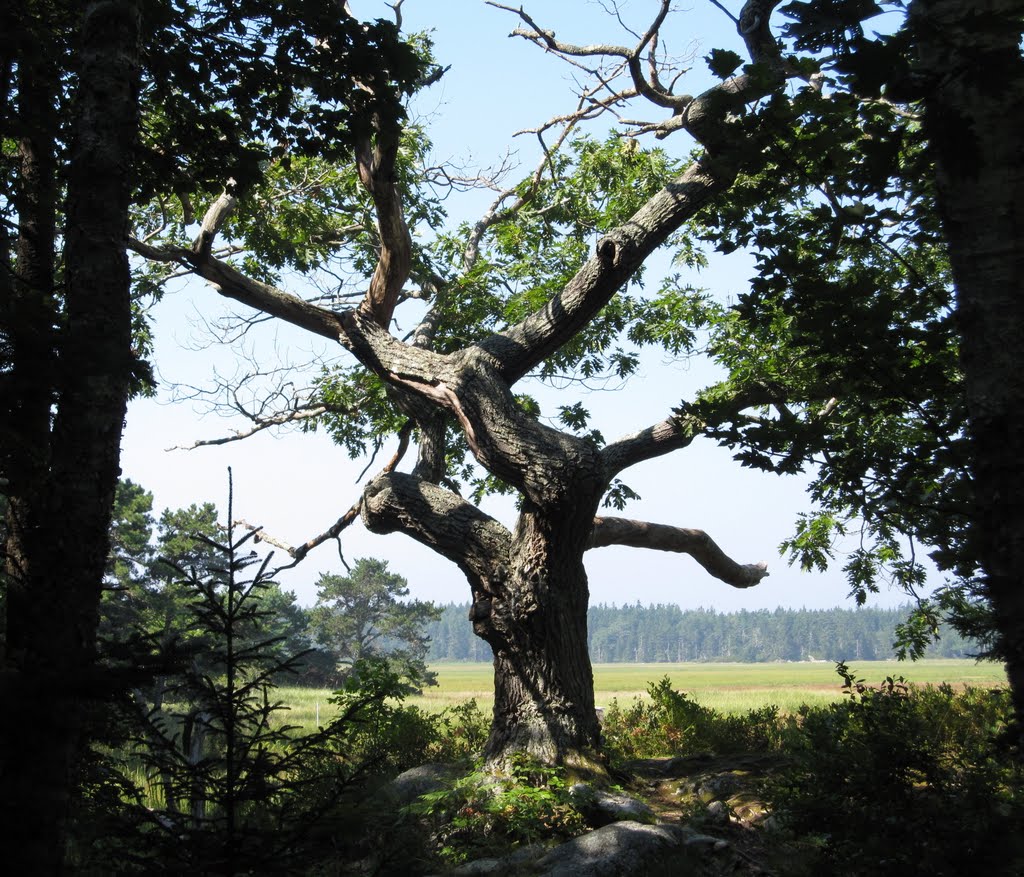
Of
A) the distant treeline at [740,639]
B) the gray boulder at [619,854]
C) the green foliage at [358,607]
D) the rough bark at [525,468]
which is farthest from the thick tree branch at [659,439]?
the distant treeline at [740,639]

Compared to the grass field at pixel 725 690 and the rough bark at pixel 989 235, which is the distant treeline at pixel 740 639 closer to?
the grass field at pixel 725 690

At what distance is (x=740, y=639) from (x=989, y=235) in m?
193

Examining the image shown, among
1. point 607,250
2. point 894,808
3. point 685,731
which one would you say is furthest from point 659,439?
point 894,808

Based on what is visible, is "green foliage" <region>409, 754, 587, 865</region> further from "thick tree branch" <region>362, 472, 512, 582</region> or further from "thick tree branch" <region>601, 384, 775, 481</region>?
"thick tree branch" <region>601, 384, 775, 481</region>

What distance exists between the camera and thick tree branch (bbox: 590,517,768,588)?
40.8 ft

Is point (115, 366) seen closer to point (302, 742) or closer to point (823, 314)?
point (302, 742)

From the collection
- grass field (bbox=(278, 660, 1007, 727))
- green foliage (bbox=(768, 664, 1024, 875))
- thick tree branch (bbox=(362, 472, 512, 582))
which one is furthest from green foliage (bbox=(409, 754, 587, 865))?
green foliage (bbox=(768, 664, 1024, 875))

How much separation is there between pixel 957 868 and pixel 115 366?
4.14 m

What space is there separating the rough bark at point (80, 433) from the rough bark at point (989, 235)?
10.8 ft

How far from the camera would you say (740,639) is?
183125mm

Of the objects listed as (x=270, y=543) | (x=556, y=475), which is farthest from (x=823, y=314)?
(x=270, y=543)

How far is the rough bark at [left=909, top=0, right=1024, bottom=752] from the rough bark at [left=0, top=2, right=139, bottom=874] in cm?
328

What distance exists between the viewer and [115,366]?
13.0ft

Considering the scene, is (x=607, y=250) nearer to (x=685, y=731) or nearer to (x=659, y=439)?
(x=659, y=439)
